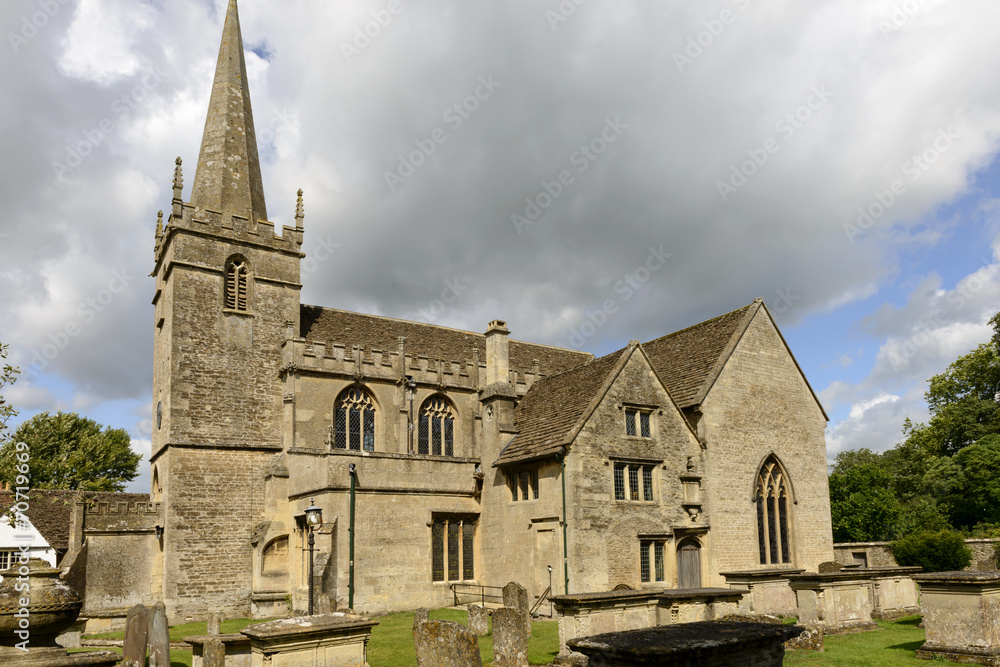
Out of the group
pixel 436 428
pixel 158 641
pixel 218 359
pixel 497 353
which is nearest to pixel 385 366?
pixel 436 428

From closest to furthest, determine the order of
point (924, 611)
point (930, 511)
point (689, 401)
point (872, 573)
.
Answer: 1. point (924, 611)
2. point (872, 573)
3. point (689, 401)
4. point (930, 511)

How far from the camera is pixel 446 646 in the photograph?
1027cm

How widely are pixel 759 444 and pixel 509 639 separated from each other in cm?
1879

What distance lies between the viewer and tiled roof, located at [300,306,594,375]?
35.8 meters

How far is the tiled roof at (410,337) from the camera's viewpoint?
3575 cm

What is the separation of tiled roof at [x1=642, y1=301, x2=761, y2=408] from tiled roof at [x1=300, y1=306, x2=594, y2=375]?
680 centimetres

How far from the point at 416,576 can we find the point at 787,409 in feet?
55.3

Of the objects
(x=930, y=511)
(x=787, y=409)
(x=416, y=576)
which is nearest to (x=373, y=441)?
(x=416, y=576)

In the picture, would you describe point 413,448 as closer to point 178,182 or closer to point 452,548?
point 452,548

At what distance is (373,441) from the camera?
33.6 m

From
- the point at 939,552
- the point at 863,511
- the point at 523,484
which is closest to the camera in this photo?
the point at 939,552

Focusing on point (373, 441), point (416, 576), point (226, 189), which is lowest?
point (416, 576)

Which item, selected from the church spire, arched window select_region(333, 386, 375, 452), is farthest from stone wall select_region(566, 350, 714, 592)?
the church spire

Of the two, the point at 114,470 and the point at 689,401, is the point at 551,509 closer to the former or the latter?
the point at 689,401
